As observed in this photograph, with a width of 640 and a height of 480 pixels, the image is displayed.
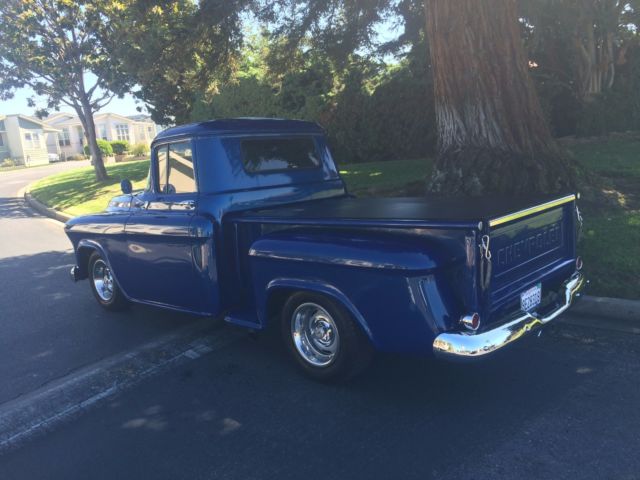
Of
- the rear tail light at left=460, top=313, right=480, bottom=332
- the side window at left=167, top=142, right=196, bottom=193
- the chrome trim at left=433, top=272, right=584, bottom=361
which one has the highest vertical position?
the side window at left=167, top=142, right=196, bottom=193

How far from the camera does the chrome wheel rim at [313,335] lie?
13.0 ft

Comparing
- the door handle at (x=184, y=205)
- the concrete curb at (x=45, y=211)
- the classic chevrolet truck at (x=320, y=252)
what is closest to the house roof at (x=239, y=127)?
the classic chevrolet truck at (x=320, y=252)

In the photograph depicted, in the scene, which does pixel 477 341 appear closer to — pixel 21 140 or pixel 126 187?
pixel 126 187

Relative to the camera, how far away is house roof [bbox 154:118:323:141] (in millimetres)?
4668

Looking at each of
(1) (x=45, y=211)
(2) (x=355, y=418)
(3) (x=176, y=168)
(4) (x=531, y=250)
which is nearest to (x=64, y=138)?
(1) (x=45, y=211)

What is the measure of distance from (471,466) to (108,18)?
2024 cm

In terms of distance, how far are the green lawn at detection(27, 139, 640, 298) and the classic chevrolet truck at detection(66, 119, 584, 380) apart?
1482mm

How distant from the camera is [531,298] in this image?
367cm

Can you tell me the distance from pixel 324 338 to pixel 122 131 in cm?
8197

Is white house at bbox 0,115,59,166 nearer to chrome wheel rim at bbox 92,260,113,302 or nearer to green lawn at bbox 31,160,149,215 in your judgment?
green lawn at bbox 31,160,149,215

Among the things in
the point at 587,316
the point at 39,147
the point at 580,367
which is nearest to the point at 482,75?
the point at 587,316

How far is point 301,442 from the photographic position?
328 centimetres

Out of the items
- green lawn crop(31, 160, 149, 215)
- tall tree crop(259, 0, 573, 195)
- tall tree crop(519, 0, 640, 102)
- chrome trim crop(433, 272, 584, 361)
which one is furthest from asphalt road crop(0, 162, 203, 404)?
tall tree crop(519, 0, 640, 102)

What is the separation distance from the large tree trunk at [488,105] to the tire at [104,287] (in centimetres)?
451
